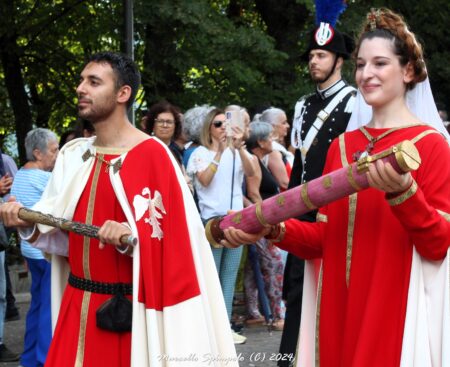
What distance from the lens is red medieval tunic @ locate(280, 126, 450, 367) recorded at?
10.9ft

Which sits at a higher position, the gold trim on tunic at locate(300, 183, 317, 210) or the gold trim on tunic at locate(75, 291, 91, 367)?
the gold trim on tunic at locate(300, 183, 317, 210)

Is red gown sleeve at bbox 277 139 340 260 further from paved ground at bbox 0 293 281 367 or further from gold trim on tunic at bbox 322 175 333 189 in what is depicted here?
paved ground at bbox 0 293 281 367

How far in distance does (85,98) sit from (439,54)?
42.0 ft

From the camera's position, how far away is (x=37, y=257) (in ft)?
23.2

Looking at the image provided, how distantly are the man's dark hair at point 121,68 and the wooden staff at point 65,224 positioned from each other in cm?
72

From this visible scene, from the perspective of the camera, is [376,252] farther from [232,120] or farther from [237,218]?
[232,120]

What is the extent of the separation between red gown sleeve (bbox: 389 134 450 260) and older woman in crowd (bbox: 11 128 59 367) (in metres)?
4.05

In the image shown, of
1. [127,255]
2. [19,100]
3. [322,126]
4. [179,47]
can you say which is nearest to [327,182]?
[127,255]

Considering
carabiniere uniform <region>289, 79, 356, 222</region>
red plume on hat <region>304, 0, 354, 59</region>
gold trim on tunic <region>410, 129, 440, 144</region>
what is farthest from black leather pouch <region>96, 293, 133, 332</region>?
red plume on hat <region>304, 0, 354, 59</region>

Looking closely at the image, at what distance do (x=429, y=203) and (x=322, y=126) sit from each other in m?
2.38

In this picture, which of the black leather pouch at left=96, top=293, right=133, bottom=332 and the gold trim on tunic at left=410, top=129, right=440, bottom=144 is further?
the black leather pouch at left=96, top=293, right=133, bottom=332

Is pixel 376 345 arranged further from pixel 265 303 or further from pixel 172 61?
pixel 172 61

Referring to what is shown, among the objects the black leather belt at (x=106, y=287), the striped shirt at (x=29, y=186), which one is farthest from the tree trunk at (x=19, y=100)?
the black leather belt at (x=106, y=287)

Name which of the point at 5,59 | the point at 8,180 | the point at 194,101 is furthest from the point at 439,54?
the point at 8,180
